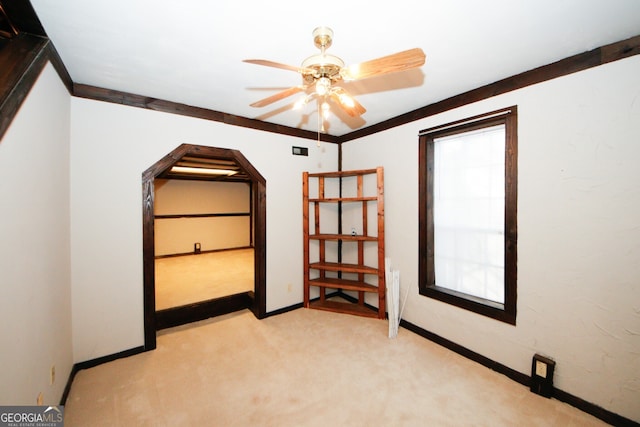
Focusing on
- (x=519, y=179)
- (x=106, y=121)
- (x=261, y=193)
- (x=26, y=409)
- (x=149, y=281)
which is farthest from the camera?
(x=261, y=193)

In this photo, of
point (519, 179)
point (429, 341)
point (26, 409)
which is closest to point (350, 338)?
point (429, 341)

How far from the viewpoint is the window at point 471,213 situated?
214 centimetres

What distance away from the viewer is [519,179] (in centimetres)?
207

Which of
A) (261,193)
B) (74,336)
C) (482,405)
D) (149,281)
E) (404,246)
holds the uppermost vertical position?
(261,193)

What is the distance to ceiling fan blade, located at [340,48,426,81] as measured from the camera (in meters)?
1.20

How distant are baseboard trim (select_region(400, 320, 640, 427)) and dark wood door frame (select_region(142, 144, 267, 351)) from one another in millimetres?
1869

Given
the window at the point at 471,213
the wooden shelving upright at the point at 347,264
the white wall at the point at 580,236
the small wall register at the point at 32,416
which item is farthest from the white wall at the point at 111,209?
the white wall at the point at 580,236

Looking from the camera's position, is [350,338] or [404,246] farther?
[404,246]

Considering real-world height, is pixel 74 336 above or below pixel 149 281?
below

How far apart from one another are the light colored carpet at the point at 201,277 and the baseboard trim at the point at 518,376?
103 inches

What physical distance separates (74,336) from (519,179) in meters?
4.00

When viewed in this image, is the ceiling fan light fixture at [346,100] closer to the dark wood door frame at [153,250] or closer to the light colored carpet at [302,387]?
the dark wood door frame at [153,250]

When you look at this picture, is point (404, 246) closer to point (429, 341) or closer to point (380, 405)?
point (429, 341)

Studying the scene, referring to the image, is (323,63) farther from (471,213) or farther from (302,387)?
(302,387)
